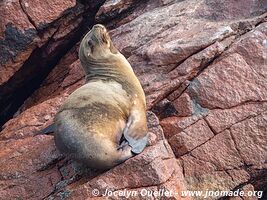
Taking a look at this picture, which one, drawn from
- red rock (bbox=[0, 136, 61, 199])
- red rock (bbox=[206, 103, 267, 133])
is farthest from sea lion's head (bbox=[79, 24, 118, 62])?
red rock (bbox=[206, 103, 267, 133])

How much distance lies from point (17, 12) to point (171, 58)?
2966mm

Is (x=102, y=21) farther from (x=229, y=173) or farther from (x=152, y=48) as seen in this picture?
(x=229, y=173)

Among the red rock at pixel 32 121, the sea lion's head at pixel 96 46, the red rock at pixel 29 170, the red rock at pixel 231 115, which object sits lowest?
the red rock at pixel 231 115

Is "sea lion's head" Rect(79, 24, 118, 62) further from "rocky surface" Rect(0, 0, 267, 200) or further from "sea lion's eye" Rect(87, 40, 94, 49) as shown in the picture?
"rocky surface" Rect(0, 0, 267, 200)

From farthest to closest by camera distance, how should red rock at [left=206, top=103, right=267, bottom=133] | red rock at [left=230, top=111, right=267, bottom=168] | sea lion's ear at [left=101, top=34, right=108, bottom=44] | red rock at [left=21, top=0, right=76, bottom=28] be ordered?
red rock at [left=21, top=0, right=76, bottom=28]
sea lion's ear at [left=101, top=34, right=108, bottom=44]
red rock at [left=206, top=103, right=267, bottom=133]
red rock at [left=230, top=111, right=267, bottom=168]

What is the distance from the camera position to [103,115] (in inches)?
249

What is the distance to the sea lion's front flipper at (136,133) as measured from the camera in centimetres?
614

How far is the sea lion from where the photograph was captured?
6023mm

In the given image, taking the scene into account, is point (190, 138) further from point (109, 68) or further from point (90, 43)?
point (90, 43)

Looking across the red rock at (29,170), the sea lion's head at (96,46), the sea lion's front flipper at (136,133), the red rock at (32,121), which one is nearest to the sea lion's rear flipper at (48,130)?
the red rock at (29,170)

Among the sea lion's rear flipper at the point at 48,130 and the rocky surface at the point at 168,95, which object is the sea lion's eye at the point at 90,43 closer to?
the rocky surface at the point at 168,95

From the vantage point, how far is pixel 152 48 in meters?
7.74

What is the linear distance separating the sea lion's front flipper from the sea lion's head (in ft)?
3.85

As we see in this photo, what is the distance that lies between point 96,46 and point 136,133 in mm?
1592
